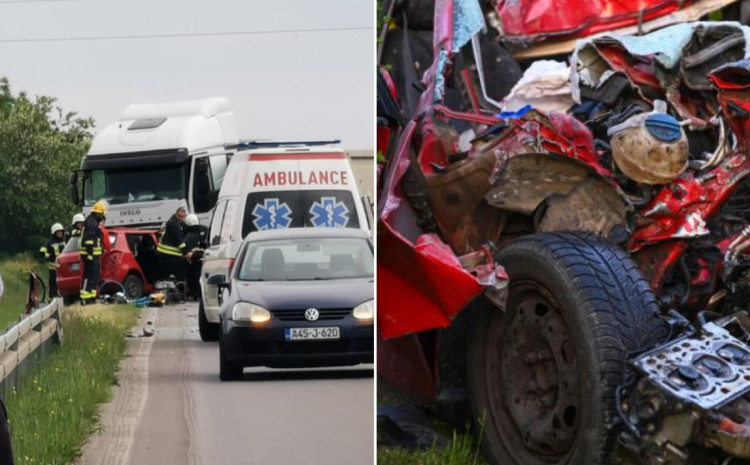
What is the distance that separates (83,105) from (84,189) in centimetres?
23

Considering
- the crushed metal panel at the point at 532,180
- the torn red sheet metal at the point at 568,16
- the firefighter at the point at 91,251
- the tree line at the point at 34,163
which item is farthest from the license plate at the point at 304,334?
the torn red sheet metal at the point at 568,16

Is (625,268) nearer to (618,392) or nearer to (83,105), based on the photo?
(618,392)

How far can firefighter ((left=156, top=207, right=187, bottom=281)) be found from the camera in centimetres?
382

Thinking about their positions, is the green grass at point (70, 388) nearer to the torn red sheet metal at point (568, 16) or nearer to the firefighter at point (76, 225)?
the firefighter at point (76, 225)

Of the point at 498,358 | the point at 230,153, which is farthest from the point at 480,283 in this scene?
the point at 230,153

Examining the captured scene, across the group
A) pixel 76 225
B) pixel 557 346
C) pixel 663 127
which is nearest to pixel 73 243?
pixel 76 225

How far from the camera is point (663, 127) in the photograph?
432 centimetres

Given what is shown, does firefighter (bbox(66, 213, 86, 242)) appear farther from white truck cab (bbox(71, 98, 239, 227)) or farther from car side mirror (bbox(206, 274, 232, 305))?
car side mirror (bbox(206, 274, 232, 305))

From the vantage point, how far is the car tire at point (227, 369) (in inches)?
154

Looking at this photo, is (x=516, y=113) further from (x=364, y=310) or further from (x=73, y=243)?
(x=73, y=243)

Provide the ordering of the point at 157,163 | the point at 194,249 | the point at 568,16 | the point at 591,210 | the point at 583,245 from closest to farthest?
1. the point at 157,163
2. the point at 194,249
3. the point at 583,245
4. the point at 591,210
5. the point at 568,16

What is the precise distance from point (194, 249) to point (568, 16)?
5.99 ft

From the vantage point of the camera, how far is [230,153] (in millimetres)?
3836

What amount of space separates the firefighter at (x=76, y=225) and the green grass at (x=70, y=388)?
226 mm
